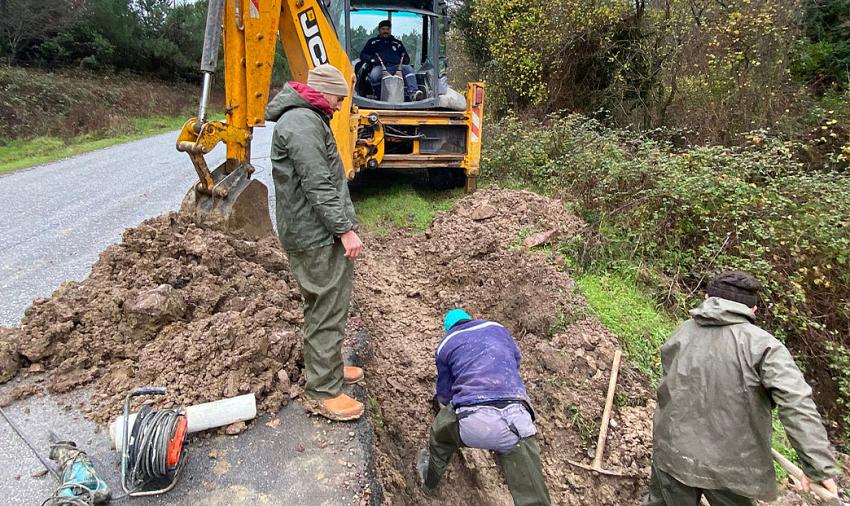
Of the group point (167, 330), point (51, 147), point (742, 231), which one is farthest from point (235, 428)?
point (51, 147)

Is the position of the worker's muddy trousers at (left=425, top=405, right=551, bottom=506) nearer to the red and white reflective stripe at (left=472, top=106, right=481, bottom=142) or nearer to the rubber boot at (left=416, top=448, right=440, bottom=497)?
the rubber boot at (left=416, top=448, right=440, bottom=497)

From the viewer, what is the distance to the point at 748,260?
4648 millimetres

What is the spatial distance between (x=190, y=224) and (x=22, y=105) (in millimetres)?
15056

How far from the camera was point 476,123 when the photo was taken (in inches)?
305

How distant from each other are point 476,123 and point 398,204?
1.68m

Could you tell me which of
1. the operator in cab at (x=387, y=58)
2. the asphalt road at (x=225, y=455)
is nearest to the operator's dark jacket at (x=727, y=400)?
the asphalt road at (x=225, y=455)

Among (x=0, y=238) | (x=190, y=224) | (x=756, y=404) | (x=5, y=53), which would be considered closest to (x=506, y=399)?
(x=756, y=404)

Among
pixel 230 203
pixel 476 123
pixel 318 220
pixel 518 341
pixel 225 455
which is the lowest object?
pixel 518 341

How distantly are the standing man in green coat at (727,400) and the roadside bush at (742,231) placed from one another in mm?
2300

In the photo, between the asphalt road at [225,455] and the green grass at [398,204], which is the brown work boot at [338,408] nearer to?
the asphalt road at [225,455]

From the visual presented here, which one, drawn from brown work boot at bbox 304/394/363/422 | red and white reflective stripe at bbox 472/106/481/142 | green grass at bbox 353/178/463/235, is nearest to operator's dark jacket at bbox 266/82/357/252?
brown work boot at bbox 304/394/363/422

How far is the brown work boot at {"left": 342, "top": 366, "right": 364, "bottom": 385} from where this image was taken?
3.38 m

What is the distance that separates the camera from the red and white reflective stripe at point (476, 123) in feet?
25.2

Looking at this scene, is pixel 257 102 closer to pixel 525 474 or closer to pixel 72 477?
pixel 72 477
